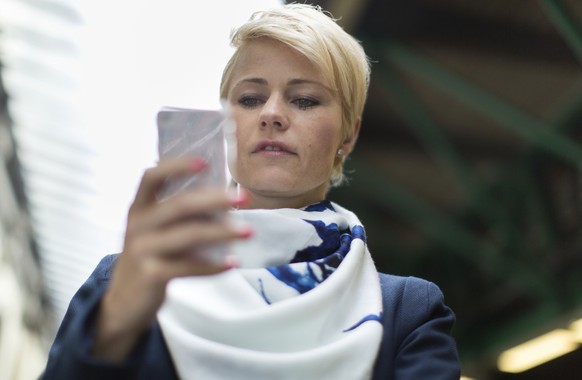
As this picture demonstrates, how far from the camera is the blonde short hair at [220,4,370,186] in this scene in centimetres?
133

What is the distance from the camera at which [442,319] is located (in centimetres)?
127

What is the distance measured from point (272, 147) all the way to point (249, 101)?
0.09 metres

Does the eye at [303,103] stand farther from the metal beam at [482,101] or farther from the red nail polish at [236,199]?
the metal beam at [482,101]

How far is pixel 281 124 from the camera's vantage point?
1.30 metres

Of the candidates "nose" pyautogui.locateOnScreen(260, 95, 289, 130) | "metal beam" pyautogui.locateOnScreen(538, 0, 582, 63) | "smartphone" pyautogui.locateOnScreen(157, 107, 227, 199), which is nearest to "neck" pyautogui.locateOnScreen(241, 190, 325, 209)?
"nose" pyautogui.locateOnScreen(260, 95, 289, 130)

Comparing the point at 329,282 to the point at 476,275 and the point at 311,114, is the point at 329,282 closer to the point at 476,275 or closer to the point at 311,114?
the point at 311,114

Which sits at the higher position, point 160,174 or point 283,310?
point 160,174

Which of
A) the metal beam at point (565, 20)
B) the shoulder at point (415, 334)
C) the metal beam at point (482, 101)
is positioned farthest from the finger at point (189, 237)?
the metal beam at point (482, 101)

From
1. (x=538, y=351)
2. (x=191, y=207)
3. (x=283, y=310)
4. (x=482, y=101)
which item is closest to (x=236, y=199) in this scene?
(x=191, y=207)

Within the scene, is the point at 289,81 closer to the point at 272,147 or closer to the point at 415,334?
the point at 272,147

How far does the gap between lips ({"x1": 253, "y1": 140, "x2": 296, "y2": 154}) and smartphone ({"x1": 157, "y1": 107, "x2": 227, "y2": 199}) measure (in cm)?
31

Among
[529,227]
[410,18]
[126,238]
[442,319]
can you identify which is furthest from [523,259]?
[126,238]

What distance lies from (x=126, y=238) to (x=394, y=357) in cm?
47

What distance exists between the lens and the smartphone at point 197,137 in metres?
0.95
